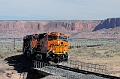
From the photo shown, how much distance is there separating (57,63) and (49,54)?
1357 millimetres

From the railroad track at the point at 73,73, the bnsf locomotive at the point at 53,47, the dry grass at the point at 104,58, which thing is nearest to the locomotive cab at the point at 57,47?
the bnsf locomotive at the point at 53,47

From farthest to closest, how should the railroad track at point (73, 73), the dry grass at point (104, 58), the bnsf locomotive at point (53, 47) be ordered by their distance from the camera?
the dry grass at point (104, 58), the bnsf locomotive at point (53, 47), the railroad track at point (73, 73)

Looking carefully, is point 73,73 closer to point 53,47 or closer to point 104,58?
point 53,47

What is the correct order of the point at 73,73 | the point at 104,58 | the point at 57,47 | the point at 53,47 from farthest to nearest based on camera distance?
the point at 104,58 < the point at 57,47 < the point at 53,47 < the point at 73,73

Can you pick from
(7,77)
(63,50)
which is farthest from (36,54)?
(7,77)

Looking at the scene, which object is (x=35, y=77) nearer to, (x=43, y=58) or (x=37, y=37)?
(x=43, y=58)

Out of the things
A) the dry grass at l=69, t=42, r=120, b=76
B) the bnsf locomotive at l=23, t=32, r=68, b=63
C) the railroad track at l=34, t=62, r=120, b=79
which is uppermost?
the bnsf locomotive at l=23, t=32, r=68, b=63

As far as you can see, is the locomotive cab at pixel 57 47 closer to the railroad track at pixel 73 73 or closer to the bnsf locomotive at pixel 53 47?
the bnsf locomotive at pixel 53 47

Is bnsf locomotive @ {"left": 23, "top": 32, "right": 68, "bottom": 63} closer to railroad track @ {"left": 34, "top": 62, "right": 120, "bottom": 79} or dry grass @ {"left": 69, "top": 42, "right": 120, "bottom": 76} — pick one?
railroad track @ {"left": 34, "top": 62, "right": 120, "bottom": 79}

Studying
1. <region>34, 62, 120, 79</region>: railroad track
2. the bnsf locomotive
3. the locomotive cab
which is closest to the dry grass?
the locomotive cab

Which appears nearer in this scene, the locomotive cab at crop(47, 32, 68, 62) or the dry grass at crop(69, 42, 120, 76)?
the locomotive cab at crop(47, 32, 68, 62)

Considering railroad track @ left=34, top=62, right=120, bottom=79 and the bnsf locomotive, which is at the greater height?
the bnsf locomotive

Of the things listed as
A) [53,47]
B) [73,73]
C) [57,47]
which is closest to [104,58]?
[57,47]

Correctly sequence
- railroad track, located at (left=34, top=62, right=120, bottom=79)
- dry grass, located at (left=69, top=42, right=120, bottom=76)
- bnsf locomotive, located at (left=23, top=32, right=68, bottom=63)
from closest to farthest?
railroad track, located at (left=34, top=62, right=120, bottom=79), bnsf locomotive, located at (left=23, top=32, right=68, bottom=63), dry grass, located at (left=69, top=42, right=120, bottom=76)
